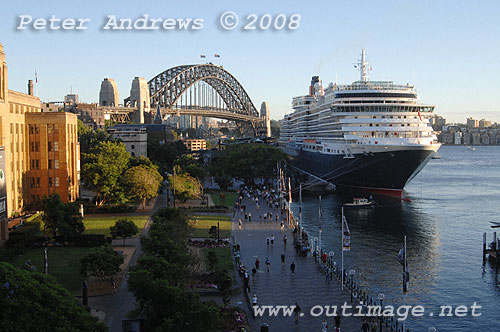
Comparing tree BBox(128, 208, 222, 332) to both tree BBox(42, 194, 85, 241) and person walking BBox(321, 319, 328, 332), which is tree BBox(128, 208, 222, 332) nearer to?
person walking BBox(321, 319, 328, 332)

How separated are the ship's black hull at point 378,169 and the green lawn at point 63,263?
44.1m

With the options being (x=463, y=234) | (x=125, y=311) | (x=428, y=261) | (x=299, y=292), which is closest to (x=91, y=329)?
(x=125, y=311)

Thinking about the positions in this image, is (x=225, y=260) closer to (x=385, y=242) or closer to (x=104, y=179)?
(x=385, y=242)

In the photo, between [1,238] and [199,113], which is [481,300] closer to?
[1,238]

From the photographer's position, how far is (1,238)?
3803cm

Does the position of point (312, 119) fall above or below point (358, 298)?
above

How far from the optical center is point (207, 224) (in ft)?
167

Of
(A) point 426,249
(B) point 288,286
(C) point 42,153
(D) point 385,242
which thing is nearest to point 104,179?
→ (C) point 42,153

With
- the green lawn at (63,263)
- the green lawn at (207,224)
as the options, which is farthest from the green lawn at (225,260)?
the green lawn at (63,263)

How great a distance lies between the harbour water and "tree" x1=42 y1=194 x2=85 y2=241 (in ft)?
62.7

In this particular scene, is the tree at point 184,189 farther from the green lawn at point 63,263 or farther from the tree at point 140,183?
the green lawn at point 63,263

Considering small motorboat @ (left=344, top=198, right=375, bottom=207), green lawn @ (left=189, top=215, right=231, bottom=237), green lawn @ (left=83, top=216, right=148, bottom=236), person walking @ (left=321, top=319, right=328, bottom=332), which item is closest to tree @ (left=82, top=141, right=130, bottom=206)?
green lawn @ (left=83, top=216, right=148, bottom=236)

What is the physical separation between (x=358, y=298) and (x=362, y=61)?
71.3 m

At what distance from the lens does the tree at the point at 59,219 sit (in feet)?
127
